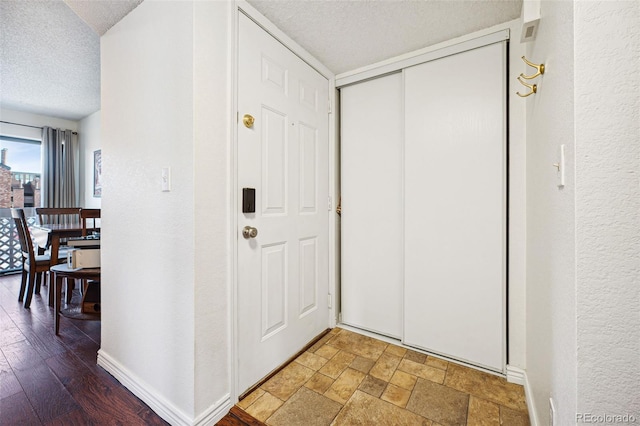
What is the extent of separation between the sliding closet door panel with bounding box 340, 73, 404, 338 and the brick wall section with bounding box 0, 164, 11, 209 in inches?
192

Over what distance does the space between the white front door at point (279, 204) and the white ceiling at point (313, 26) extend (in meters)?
0.21

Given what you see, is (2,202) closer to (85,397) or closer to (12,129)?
(12,129)

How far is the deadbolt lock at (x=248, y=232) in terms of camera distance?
143 cm

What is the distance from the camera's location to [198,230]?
1.19m

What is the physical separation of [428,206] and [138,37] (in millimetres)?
1980

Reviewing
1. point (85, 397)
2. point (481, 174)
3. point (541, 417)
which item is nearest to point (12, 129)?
point (85, 397)

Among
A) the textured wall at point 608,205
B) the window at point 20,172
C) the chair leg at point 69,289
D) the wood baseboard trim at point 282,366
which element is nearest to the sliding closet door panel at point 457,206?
the wood baseboard trim at point 282,366

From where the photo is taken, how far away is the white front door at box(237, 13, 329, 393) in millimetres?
1456

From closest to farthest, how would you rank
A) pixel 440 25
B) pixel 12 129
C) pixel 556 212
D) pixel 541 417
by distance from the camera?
pixel 556 212
pixel 541 417
pixel 440 25
pixel 12 129

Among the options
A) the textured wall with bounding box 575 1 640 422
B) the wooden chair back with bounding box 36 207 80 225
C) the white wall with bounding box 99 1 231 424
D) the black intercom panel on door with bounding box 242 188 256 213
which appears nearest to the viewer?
the textured wall with bounding box 575 1 640 422

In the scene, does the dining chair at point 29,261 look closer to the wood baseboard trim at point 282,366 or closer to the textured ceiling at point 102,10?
the textured ceiling at point 102,10

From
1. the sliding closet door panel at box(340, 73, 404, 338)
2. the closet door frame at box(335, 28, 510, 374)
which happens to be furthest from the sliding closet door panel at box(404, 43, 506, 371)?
the sliding closet door panel at box(340, 73, 404, 338)

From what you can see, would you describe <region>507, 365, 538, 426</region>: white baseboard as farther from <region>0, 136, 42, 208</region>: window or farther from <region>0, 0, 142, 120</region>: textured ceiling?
<region>0, 136, 42, 208</region>: window
